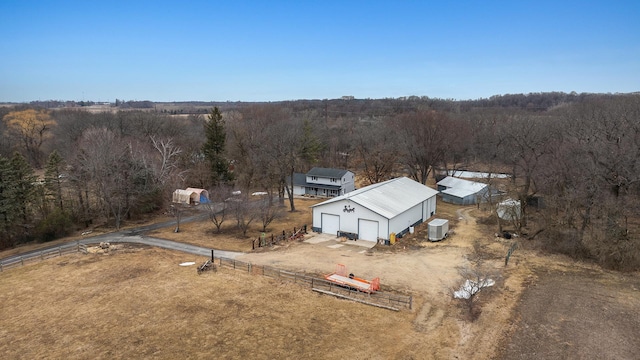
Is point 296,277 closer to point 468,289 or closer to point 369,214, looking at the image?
point 468,289

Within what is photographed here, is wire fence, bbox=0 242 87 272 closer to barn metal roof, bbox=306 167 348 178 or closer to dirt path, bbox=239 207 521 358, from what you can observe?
dirt path, bbox=239 207 521 358

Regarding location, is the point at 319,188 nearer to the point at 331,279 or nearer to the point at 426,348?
the point at 331,279

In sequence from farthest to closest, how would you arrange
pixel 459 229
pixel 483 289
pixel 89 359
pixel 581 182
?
pixel 459 229, pixel 581 182, pixel 483 289, pixel 89 359

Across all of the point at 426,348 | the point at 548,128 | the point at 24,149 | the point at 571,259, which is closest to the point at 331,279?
the point at 426,348

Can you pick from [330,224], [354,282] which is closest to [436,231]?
[330,224]

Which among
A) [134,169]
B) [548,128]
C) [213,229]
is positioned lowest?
[213,229]

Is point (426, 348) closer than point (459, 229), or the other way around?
point (426, 348)

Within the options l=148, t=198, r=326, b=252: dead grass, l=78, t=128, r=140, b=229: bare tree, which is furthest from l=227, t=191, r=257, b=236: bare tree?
l=78, t=128, r=140, b=229: bare tree
